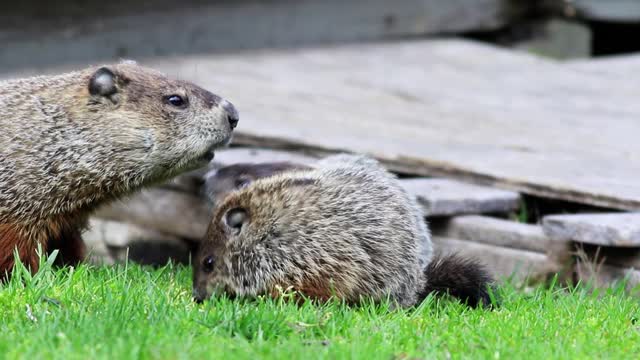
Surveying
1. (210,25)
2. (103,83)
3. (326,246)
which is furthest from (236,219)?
(210,25)

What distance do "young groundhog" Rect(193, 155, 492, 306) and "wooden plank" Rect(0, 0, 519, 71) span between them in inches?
206

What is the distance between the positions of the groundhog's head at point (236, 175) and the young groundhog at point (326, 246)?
0.52 meters

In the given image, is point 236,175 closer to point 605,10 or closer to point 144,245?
point 144,245

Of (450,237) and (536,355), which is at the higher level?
(536,355)

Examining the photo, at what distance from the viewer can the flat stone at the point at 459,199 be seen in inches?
300

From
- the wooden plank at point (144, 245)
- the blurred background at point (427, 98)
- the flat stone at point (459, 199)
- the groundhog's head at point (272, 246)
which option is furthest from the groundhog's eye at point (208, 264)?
the wooden plank at point (144, 245)

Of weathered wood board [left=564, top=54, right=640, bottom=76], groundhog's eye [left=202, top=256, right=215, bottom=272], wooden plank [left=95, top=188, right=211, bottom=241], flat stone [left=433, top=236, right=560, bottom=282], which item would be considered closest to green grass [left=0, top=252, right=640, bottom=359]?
groundhog's eye [left=202, top=256, right=215, bottom=272]

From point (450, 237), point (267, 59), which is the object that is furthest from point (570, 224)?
point (267, 59)

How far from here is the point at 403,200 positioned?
21.4 feet

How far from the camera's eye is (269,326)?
5062mm

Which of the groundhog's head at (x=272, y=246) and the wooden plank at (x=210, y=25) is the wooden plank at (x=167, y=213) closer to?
the groundhog's head at (x=272, y=246)

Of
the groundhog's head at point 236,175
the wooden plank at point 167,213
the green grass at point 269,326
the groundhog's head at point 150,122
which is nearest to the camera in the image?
the green grass at point 269,326

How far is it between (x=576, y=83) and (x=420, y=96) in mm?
1613

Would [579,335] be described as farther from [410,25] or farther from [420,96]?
[410,25]
